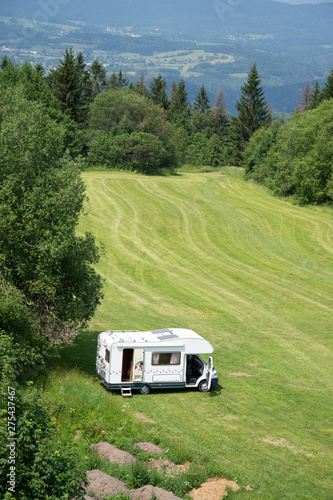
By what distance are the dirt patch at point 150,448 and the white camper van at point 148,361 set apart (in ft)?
15.2

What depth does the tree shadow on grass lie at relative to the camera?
75.4 ft

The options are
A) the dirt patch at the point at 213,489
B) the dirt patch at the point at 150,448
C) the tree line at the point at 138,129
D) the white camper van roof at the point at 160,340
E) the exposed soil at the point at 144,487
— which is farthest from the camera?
the tree line at the point at 138,129

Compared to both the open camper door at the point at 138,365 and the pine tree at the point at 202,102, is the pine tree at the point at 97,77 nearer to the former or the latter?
the pine tree at the point at 202,102

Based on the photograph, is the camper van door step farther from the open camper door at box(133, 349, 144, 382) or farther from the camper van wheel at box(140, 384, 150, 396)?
the camper van wheel at box(140, 384, 150, 396)

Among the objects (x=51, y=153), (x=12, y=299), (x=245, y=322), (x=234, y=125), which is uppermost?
(x=234, y=125)

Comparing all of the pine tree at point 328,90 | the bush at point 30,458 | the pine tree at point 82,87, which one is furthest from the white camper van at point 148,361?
the pine tree at point 82,87

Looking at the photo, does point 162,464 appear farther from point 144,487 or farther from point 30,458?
point 30,458

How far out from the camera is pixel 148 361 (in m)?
20.5

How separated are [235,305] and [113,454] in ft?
70.4

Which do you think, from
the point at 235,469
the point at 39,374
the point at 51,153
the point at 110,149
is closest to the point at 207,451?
the point at 235,469

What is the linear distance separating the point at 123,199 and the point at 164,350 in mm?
38341

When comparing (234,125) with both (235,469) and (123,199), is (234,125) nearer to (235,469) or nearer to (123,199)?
(123,199)

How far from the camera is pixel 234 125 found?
111m

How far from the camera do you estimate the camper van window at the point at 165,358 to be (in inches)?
809
